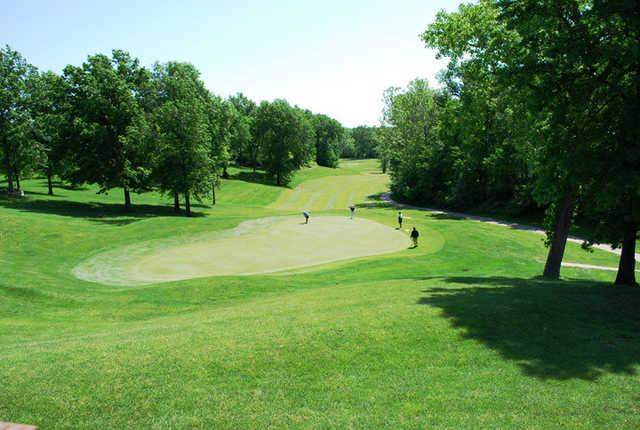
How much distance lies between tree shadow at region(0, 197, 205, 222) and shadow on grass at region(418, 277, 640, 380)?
3571cm

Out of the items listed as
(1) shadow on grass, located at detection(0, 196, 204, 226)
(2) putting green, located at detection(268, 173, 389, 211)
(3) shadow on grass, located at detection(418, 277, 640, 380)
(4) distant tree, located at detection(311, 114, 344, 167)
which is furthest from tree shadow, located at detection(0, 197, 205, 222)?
(4) distant tree, located at detection(311, 114, 344, 167)

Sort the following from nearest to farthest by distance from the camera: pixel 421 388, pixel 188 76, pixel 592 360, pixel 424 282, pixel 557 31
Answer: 1. pixel 421 388
2. pixel 592 360
3. pixel 557 31
4. pixel 424 282
5. pixel 188 76

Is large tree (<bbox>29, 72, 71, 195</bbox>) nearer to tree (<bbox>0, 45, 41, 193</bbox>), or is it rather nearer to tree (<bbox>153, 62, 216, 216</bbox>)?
tree (<bbox>0, 45, 41, 193</bbox>)

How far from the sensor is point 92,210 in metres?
49.4

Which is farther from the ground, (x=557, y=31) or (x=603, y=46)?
(x=557, y=31)

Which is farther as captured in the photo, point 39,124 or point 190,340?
point 39,124

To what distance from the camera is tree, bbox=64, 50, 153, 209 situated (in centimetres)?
4828

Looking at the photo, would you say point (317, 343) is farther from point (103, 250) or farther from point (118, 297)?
point (103, 250)

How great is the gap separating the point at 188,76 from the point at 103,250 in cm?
3967

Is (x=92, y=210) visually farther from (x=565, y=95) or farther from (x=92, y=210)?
(x=565, y=95)

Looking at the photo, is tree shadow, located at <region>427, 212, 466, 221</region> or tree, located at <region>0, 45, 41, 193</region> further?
tree shadow, located at <region>427, 212, 466, 221</region>

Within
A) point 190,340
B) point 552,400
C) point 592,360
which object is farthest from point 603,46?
point 190,340

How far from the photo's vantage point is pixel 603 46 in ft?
46.0

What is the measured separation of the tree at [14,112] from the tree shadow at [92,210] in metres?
5.00
